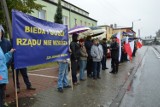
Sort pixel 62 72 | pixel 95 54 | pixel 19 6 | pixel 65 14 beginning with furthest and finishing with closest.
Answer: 1. pixel 65 14
2. pixel 19 6
3. pixel 95 54
4. pixel 62 72

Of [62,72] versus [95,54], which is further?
[95,54]

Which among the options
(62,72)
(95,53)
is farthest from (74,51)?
(95,53)

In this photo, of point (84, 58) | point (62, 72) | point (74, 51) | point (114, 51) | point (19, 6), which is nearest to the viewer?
point (62, 72)

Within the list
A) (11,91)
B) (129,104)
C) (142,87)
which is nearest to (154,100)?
(129,104)

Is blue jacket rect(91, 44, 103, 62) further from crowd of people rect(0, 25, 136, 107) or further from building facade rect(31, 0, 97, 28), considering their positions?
building facade rect(31, 0, 97, 28)

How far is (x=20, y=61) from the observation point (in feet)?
21.0

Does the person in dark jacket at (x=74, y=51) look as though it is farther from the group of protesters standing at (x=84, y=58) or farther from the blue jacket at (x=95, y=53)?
the blue jacket at (x=95, y=53)

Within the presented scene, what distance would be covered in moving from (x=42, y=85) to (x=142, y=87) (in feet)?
12.7

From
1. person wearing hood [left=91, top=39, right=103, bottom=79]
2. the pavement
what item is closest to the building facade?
person wearing hood [left=91, top=39, right=103, bottom=79]

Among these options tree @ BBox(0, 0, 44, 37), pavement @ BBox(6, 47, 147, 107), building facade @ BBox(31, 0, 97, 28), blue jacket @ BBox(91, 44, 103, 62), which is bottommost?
pavement @ BBox(6, 47, 147, 107)

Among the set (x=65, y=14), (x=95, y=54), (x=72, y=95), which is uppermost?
(x=65, y=14)

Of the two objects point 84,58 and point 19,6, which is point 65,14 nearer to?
point 19,6

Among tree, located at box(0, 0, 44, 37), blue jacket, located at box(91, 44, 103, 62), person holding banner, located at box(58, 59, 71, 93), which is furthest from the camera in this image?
tree, located at box(0, 0, 44, 37)

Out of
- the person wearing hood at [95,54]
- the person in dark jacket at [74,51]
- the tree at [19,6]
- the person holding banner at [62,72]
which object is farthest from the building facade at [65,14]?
the person holding banner at [62,72]
